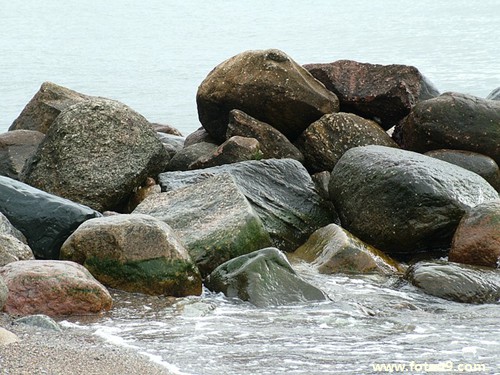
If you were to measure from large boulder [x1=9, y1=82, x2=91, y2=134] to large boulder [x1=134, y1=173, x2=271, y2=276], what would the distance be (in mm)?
2785

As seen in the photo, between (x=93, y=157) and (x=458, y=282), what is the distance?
3.70 metres

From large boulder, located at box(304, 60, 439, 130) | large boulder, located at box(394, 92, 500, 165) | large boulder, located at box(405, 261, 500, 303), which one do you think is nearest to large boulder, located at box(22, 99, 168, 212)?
large boulder, located at box(304, 60, 439, 130)

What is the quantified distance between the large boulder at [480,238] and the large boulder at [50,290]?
3027mm

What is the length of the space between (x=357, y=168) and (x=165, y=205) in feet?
5.84

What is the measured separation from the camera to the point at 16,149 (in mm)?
9070

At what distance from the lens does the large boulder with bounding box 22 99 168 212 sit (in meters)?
8.00

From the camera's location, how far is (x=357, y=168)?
7570 millimetres

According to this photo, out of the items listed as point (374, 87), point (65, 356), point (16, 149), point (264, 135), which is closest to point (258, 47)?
point (374, 87)

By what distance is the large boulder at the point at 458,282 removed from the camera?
6105 mm

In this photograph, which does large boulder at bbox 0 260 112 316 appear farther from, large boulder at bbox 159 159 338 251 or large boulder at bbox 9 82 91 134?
large boulder at bbox 9 82 91 134

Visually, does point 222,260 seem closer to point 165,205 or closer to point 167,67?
point 165,205

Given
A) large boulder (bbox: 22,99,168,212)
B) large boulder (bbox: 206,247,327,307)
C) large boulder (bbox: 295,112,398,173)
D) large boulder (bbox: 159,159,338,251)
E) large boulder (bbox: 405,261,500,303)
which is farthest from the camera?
large boulder (bbox: 295,112,398,173)

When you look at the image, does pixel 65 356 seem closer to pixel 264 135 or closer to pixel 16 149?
pixel 264 135

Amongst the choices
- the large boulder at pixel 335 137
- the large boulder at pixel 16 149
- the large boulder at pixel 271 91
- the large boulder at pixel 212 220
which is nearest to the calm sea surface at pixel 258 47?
the large boulder at pixel 212 220
